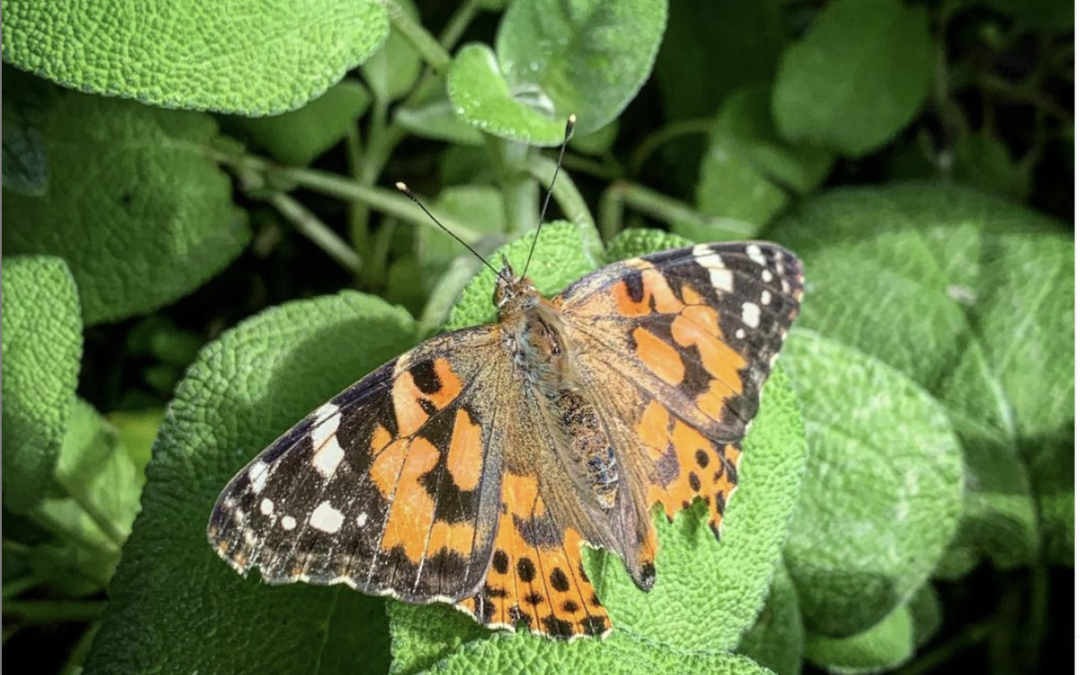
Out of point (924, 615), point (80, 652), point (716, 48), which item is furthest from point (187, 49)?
point (924, 615)

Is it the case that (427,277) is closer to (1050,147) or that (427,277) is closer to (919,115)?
(919,115)

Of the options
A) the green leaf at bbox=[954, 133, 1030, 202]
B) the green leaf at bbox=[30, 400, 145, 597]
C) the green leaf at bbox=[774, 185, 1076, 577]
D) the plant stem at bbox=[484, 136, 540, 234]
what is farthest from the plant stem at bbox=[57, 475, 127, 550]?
the green leaf at bbox=[954, 133, 1030, 202]

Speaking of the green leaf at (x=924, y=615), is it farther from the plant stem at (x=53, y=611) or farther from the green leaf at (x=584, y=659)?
the plant stem at (x=53, y=611)

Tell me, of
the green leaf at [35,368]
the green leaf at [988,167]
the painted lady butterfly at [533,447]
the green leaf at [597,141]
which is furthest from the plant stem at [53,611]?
the green leaf at [988,167]

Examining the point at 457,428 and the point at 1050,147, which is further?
the point at 1050,147

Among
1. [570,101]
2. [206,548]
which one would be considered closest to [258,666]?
[206,548]

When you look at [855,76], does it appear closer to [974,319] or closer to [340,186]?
[974,319]
